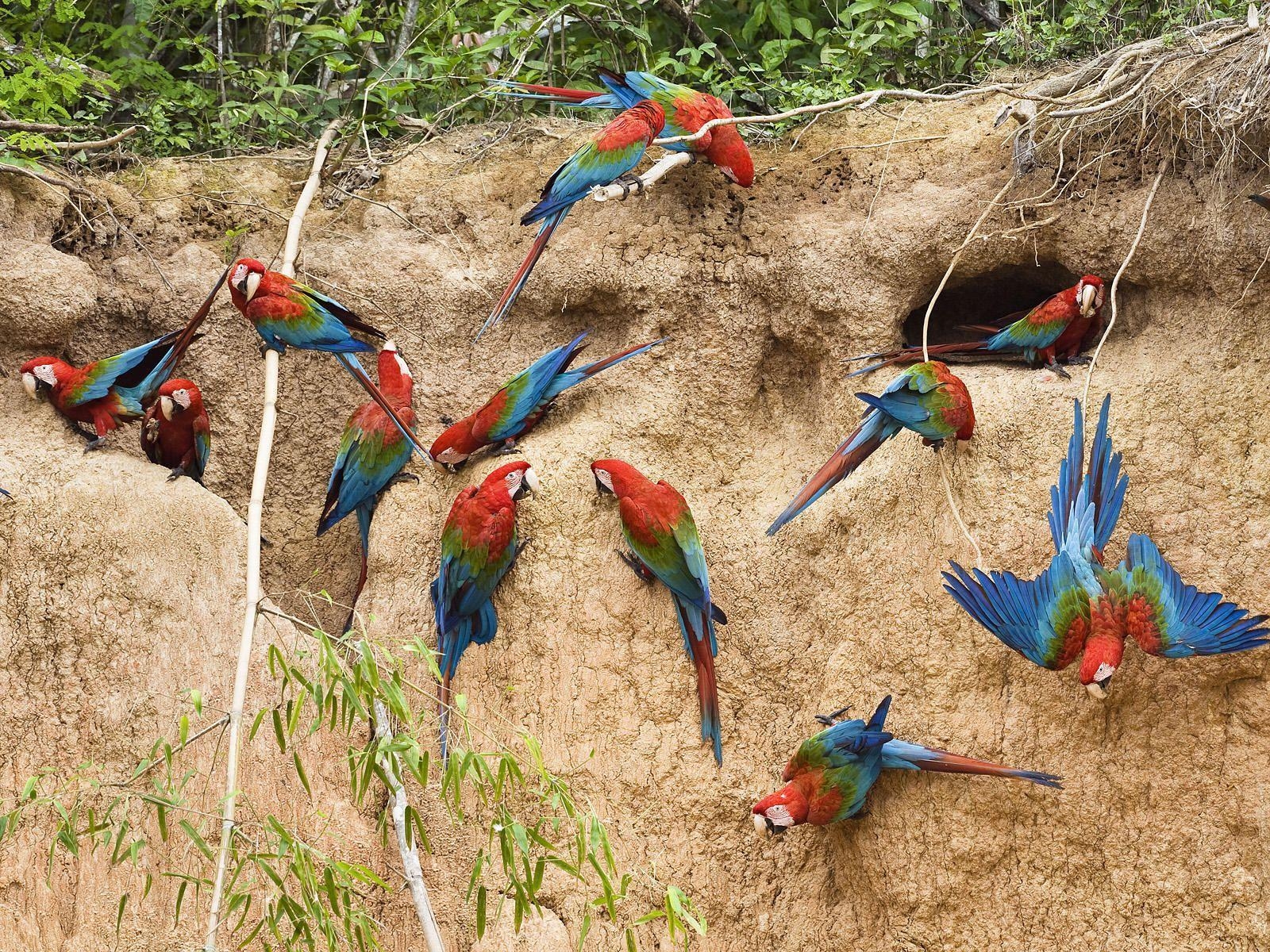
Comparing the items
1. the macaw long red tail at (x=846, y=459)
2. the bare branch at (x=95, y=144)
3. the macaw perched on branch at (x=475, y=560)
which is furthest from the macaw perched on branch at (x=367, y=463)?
the bare branch at (x=95, y=144)

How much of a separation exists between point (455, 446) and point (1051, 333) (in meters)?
1.60

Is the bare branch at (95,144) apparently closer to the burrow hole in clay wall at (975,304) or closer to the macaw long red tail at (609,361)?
the macaw long red tail at (609,361)

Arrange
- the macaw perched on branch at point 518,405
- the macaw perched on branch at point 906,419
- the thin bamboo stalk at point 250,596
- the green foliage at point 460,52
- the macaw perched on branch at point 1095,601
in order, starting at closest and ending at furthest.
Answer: the thin bamboo stalk at point 250,596 → the macaw perched on branch at point 1095,601 → the macaw perched on branch at point 906,419 → the macaw perched on branch at point 518,405 → the green foliage at point 460,52

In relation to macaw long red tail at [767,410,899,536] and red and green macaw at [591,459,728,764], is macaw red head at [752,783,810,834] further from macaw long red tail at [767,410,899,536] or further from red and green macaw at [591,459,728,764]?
macaw long red tail at [767,410,899,536]

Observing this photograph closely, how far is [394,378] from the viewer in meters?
3.57

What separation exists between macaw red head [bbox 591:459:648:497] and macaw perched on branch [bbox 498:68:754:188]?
2.94 feet

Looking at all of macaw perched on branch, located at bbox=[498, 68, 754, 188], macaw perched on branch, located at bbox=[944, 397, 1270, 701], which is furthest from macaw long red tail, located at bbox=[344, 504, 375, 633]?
macaw perched on branch, located at bbox=[944, 397, 1270, 701]

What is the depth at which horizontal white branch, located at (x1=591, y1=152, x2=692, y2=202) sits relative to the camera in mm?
3367

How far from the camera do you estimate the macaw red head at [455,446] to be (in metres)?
3.48

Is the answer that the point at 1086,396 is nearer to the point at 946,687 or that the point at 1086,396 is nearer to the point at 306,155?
the point at 946,687

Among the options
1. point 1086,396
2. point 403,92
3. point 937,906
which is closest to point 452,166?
point 403,92

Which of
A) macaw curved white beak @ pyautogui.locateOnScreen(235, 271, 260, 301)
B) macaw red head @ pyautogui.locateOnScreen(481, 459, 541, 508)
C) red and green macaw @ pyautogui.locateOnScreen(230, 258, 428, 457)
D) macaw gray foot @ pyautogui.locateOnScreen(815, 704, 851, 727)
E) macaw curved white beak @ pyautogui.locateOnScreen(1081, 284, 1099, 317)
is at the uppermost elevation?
macaw curved white beak @ pyautogui.locateOnScreen(235, 271, 260, 301)

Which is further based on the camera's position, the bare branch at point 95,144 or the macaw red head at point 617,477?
the bare branch at point 95,144

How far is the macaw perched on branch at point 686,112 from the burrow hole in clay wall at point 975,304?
654 millimetres
